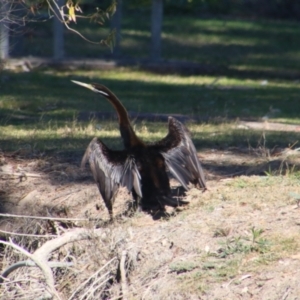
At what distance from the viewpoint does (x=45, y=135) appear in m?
9.84

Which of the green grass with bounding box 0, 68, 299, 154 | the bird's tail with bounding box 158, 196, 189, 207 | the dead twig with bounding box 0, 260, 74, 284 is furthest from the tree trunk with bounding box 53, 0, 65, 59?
the dead twig with bounding box 0, 260, 74, 284

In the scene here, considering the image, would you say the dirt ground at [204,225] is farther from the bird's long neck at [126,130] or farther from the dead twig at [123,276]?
the bird's long neck at [126,130]

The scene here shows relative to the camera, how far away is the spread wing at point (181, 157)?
6863 millimetres

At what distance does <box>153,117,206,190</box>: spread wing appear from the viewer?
686 cm

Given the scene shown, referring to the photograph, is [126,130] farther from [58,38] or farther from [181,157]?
[58,38]

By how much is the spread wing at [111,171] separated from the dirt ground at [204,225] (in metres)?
0.31

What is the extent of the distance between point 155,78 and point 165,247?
11.6 meters

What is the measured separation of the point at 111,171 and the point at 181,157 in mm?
680

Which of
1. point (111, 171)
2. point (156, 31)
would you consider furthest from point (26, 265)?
point (156, 31)

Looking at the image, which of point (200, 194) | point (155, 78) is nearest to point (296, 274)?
point (200, 194)

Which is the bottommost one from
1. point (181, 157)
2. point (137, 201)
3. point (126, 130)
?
point (137, 201)

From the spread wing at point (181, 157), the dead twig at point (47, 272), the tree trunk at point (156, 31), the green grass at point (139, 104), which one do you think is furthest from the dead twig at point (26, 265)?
the tree trunk at point (156, 31)

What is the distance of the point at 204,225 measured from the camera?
21.0ft

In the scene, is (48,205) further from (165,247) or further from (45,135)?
(45,135)
